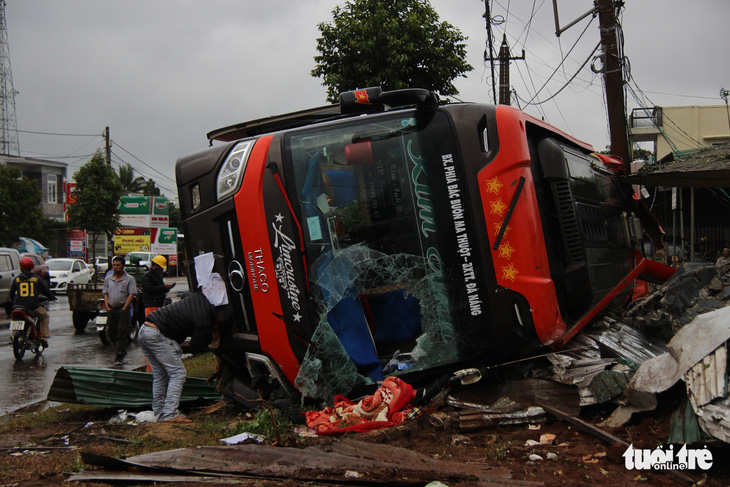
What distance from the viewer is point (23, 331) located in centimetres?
972

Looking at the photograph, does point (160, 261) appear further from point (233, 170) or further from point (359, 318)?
point (359, 318)

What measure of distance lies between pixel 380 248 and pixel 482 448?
1550mm

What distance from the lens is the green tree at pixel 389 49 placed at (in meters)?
14.1

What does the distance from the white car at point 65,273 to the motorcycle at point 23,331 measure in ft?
49.8

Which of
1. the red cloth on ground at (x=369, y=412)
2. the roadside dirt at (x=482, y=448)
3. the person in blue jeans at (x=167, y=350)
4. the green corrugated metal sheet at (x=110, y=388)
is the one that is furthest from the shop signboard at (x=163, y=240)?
the red cloth on ground at (x=369, y=412)

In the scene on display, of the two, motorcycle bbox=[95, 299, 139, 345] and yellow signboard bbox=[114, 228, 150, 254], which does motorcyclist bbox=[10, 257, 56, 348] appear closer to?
motorcycle bbox=[95, 299, 139, 345]

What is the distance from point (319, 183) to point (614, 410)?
2.58m

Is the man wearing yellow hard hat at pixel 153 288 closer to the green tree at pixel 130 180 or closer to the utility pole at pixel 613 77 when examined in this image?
the utility pole at pixel 613 77

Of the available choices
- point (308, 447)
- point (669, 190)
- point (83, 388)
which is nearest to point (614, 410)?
point (308, 447)

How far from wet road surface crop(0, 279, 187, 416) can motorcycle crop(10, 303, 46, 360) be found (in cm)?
20

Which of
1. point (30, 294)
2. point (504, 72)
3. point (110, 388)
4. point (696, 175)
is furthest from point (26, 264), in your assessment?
point (504, 72)

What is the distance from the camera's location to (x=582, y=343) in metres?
4.99

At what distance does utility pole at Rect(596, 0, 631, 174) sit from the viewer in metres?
12.9

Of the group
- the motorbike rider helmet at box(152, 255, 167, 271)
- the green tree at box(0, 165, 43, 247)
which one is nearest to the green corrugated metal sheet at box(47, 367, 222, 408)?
the motorbike rider helmet at box(152, 255, 167, 271)
